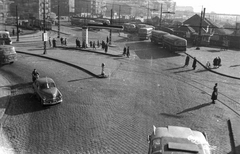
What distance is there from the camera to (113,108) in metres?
15.7

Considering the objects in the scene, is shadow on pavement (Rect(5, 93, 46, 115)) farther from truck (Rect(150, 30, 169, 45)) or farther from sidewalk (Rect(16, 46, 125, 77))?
truck (Rect(150, 30, 169, 45))

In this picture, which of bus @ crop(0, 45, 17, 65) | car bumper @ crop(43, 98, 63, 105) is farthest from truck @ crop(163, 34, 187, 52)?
car bumper @ crop(43, 98, 63, 105)

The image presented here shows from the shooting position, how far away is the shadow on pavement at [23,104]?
14808mm

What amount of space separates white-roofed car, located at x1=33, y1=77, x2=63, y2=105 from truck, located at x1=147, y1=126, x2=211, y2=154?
8.19 meters

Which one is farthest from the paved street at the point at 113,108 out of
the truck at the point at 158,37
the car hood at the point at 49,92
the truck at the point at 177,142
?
the truck at the point at 158,37

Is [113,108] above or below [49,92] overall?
below

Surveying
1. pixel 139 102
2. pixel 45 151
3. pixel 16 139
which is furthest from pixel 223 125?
pixel 16 139

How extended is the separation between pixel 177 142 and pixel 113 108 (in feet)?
26.7

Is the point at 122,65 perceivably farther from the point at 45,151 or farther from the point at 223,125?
the point at 45,151

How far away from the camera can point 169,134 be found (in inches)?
328

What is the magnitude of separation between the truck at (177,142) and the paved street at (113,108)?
303cm

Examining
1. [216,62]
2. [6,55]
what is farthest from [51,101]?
[216,62]

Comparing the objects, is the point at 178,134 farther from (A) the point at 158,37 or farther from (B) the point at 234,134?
(A) the point at 158,37

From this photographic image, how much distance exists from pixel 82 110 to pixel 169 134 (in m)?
7.72
